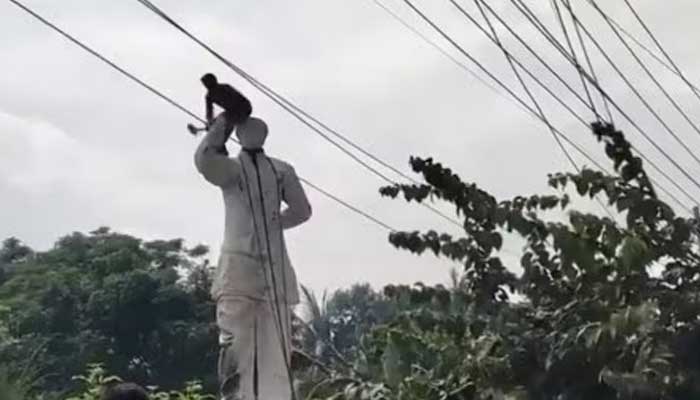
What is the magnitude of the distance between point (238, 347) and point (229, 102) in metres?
0.88

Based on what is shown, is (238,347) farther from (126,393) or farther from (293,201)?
(126,393)

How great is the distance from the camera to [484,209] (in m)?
7.66

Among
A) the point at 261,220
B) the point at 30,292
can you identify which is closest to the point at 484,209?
the point at 261,220

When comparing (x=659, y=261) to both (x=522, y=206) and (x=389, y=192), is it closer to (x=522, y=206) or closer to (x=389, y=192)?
(x=522, y=206)

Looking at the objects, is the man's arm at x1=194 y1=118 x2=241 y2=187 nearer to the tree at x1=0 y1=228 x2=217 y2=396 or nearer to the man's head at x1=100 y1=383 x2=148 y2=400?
the man's head at x1=100 y1=383 x2=148 y2=400

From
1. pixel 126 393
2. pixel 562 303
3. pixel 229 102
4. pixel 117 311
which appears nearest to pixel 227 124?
pixel 229 102

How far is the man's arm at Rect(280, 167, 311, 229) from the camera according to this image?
5.80 metres

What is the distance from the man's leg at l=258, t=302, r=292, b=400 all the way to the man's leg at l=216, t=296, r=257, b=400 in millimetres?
34

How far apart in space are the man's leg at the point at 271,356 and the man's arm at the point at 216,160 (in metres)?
0.49

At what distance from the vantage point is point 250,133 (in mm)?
5703

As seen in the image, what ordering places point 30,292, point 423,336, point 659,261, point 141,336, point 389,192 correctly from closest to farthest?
1. point 659,261
2. point 389,192
3. point 423,336
4. point 141,336
5. point 30,292

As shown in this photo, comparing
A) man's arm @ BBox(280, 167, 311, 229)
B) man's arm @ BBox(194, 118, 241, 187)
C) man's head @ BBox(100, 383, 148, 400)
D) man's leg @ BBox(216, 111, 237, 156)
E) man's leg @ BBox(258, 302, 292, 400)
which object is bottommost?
man's head @ BBox(100, 383, 148, 400)

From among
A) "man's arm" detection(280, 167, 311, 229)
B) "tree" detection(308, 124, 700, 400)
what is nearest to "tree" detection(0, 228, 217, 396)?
"tree" detection(308, 124, 700, 400)

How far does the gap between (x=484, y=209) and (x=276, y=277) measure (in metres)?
2.24
